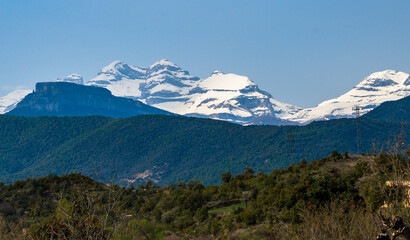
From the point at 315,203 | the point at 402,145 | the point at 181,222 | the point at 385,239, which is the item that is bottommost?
the point at 181,222

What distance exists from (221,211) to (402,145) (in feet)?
95.2

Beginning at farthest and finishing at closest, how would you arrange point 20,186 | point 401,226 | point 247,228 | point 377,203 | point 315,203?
point 20,186 < point 247,228 < point 315,203 < point 377,203 < point 401,226

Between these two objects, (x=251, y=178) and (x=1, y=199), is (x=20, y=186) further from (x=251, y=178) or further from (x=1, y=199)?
(x=251, y=178)

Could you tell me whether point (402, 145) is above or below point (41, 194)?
above

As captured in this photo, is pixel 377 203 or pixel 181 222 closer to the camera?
pixel 377 203

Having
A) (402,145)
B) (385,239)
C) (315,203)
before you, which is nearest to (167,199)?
(315,203)

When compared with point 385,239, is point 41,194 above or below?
below

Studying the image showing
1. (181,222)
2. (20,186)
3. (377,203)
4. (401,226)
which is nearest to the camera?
(401,226)

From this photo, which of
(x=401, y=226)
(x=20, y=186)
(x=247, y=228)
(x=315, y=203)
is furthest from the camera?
(x=20, y=186)

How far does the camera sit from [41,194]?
57.9 m

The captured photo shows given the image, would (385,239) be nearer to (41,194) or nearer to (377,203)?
(377,203)

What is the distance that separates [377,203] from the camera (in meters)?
33.4

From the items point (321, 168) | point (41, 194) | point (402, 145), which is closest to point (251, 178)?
point (321, 168)

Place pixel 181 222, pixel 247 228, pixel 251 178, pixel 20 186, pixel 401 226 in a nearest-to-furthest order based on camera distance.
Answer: pixel 401 226
pixel 247 228
pixel 181 222
pixel 20 186
pixel 251 178
